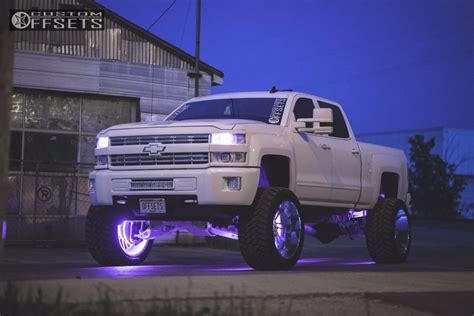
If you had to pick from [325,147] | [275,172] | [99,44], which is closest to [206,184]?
[275,172]

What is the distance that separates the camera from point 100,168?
33.8 feet

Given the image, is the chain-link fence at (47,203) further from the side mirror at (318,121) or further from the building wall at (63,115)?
the side mirror at (318,121)

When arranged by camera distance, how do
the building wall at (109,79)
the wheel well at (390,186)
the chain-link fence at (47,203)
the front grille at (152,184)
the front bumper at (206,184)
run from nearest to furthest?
the front bumper at (206,184)
the front grille at (152,184)
the wheel well at (390,186)
the chain-link fence at (47,203)
the building wall at (109,79)

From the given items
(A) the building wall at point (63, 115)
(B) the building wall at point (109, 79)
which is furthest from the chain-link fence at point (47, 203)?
(B) the building wall at point (109, 79)

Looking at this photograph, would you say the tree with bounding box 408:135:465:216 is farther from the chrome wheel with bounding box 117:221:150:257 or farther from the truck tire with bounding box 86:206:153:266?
the truck tire with bounding box 86:206:153:266

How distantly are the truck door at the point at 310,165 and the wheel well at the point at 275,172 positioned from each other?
0.51ft

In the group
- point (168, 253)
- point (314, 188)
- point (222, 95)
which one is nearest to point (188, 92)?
Answer: point (168, 253)

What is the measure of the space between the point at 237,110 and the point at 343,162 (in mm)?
1727

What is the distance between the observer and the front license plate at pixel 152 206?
9.66 metres

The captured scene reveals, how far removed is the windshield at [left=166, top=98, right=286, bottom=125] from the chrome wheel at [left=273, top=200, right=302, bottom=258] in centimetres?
129

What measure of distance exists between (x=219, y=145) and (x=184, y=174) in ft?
1.70

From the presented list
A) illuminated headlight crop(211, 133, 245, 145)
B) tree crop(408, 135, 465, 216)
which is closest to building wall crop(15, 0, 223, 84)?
illuminated headlight crop(211, 133, 245, 145)

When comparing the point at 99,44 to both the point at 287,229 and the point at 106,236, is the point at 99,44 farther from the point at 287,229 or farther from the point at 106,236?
the point at 287,229

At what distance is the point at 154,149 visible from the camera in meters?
9.77
